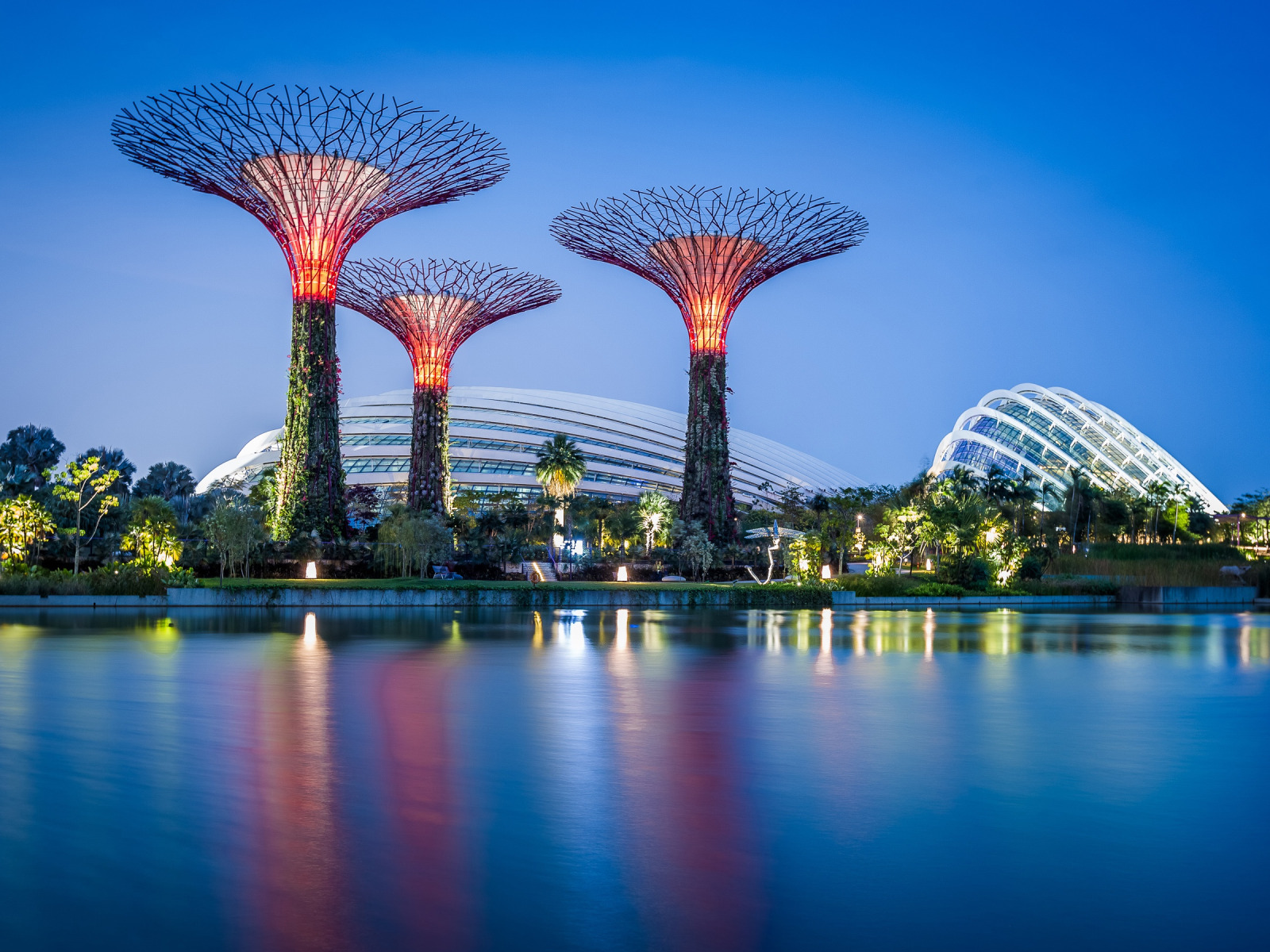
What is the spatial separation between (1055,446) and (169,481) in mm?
70598

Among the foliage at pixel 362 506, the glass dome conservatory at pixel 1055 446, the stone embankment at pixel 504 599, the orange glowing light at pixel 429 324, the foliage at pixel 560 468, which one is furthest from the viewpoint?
the glass dome conservatory at pixel 1055 446

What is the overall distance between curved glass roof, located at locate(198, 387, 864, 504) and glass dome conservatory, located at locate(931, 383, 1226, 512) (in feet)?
48.6

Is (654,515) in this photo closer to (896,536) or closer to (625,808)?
(896,536)

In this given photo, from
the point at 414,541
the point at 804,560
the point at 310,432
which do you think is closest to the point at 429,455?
the point at 310,432

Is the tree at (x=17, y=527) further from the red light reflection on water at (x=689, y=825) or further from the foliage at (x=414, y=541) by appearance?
the red light reflection on water at (x=689, y=825)

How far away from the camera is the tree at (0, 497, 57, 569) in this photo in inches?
1330

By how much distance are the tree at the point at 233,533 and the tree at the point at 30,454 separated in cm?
1957

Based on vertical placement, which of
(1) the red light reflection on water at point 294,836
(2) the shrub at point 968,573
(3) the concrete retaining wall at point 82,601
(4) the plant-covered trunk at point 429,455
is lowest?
(1) the red light reflection on water at point 294,836

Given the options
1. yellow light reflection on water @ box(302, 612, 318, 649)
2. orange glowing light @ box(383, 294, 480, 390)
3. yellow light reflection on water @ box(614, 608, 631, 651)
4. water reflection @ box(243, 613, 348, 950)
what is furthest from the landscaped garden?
water reflection @ box(243, 613, 348, 950)

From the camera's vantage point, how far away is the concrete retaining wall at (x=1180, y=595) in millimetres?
42594

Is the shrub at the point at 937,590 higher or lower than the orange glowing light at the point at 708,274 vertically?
lower

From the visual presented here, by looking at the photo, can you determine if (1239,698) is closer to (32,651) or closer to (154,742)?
(154,742)

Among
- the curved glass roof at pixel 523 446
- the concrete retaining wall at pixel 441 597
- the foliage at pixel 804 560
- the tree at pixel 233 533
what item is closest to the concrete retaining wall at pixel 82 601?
the concrete retaining wall at pixel 441 597

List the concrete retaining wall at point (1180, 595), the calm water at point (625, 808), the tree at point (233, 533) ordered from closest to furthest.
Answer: the calm water at point (625, 808) → the tree at point (233, 533) → the concrete retaining wall at point (1180, 595)
